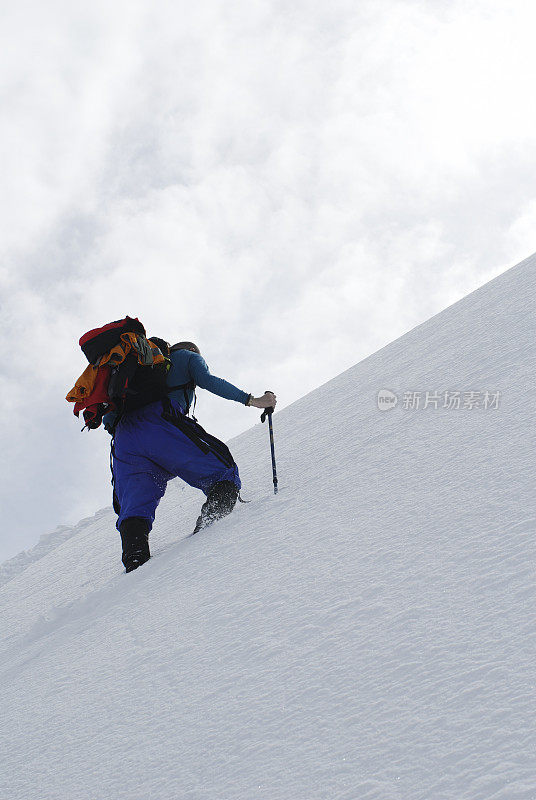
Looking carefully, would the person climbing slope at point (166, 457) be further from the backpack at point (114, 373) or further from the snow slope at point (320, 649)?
the snow slope at point (320, 649)

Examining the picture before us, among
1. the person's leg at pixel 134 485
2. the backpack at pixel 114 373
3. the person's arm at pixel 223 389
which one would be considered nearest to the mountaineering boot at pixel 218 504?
the person's leg at pixel 134 485

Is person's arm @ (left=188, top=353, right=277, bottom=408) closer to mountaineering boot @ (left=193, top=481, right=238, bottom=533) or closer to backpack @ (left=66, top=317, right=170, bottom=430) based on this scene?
backpack @ (left=66, top=317, right=170, bottom=430)

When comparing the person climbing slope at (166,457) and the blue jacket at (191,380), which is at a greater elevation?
the blue jacket at (191,380)

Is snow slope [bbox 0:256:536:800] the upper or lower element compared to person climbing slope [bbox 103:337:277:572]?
lower

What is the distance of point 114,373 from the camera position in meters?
3.34

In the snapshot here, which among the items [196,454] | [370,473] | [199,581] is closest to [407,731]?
[199,581]

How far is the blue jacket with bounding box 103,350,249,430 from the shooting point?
3.57 metres

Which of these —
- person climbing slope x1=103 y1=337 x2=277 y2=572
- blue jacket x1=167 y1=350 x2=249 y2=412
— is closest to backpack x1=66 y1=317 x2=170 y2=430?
person climbing slope x1=103 y1=337 x2=277 y2=572

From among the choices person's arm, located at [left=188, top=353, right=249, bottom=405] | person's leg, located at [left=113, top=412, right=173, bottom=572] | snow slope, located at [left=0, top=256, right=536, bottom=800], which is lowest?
snow slope, located at [left=0, top=256, right=536, bottom=800]

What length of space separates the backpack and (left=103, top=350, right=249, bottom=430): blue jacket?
0.63 feet

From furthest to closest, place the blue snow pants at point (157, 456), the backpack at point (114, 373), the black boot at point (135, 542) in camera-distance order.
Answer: the blue snow pants at point (157, 456) < the backpack at point (114, 373) < the black boot at point (135, 542)

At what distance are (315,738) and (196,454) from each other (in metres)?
2.30

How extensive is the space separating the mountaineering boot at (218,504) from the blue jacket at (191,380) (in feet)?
1.67

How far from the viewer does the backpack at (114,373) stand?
3.33 m
